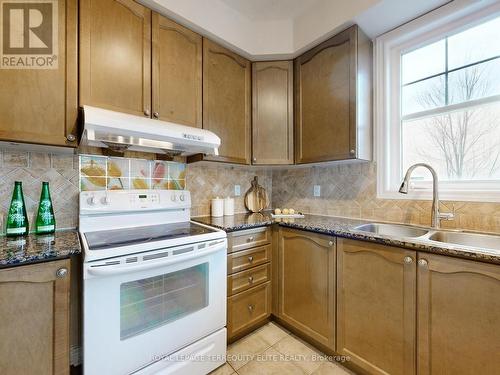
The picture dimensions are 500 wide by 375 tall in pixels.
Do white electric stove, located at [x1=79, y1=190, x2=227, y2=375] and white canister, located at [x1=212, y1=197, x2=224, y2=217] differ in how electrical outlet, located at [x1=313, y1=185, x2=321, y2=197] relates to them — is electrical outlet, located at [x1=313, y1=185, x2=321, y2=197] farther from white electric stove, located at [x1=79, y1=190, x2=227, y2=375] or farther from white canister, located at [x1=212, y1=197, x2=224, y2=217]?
white electric stove, located at [x1=79, y1=190, x2=227, y2=375]

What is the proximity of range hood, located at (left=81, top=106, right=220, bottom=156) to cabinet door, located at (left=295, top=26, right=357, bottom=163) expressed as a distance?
839 mm

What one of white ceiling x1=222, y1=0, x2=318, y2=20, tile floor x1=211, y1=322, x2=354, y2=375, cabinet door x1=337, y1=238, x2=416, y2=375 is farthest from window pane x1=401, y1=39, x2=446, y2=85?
tile floor x1=211, y1=322, x2=354, y2=375

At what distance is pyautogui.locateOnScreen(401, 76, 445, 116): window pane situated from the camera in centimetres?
163

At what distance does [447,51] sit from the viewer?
1594 millimetres

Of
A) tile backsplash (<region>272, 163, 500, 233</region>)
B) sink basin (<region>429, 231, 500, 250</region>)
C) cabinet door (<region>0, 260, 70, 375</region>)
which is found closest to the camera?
cabinet door (<region>0, 260, 70, 375</region>)

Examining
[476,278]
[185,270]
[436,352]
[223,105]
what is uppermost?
[223,105]

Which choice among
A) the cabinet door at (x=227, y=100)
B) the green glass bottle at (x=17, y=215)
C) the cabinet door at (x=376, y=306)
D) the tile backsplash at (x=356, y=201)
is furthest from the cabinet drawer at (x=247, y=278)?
the green glass bottle at (x=17, y=215)

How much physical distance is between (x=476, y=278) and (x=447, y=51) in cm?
156

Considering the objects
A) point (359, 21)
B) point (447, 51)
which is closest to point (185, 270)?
point (359, 21)

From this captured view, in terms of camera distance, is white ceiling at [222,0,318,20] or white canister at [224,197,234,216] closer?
white ceiling at [222,0,318,20]

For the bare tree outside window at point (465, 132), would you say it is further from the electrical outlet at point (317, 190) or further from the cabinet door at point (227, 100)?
the cabinet door at point (227, 100)

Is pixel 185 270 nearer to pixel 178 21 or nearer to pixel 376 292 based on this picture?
pixel 376 292

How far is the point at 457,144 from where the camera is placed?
155 cm

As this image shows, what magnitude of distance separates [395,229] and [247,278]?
1174 millimetres
